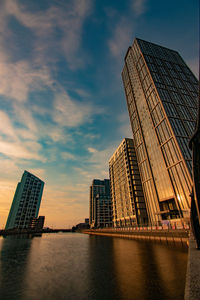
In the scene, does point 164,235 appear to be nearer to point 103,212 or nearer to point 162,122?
point 162,122

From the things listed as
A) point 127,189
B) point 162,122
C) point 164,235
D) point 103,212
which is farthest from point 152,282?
point 103,212

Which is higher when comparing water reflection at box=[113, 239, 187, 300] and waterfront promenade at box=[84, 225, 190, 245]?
waterfront promenade at box=[84, 225, 190, 245]

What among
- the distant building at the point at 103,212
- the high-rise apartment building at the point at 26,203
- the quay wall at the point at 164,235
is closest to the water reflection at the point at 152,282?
the quay wall at the point at 164,235

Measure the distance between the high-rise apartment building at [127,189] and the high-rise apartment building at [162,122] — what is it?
565 inches

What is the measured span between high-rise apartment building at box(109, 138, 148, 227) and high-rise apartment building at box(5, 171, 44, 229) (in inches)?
4084

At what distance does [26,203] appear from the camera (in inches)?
6388

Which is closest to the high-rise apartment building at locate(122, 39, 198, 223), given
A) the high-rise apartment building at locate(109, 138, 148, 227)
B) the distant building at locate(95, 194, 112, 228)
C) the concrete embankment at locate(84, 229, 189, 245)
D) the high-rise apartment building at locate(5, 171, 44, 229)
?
the high-rise apartment building at locate(109, 138, 148, 227)

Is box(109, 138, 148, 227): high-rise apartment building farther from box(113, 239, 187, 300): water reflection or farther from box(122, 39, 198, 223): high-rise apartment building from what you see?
box(113, 239, 187, 300): water reflection

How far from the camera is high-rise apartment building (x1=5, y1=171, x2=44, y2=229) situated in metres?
153

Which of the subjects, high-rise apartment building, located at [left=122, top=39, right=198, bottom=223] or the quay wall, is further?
high-rise apartment building, located at [left=122, top=39, right=198, bottom=223]

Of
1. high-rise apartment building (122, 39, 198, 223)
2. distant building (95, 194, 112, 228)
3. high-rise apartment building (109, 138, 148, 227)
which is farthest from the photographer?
distant building (95, 194, 112, 228)

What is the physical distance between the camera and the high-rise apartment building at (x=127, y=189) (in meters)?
85.0

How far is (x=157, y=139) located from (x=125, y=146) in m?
40.9

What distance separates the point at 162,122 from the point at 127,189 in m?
52.9
